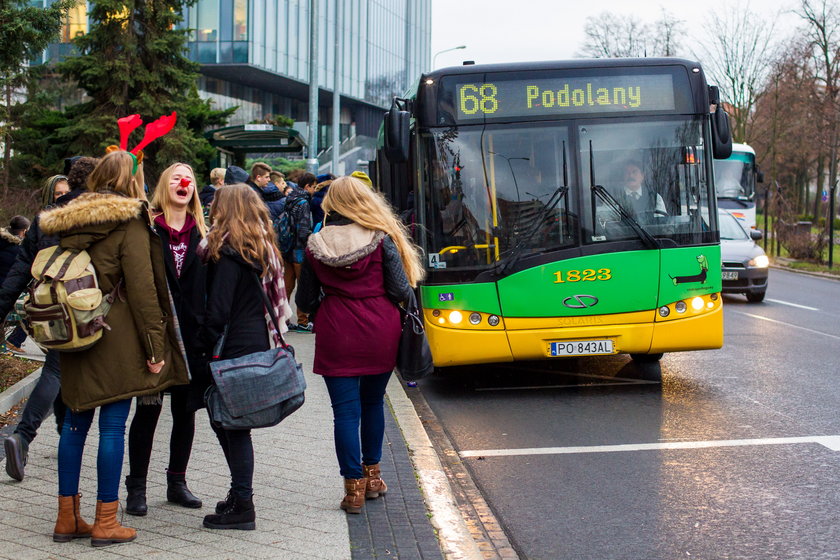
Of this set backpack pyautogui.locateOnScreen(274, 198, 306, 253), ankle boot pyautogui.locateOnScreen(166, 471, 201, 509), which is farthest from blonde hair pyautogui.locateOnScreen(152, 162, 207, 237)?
backpack pyautogui.locateOnScreen(274, 198, 306, 253)

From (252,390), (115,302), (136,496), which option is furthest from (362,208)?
(136,496)

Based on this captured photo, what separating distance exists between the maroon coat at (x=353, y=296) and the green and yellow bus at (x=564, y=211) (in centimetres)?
A: 390

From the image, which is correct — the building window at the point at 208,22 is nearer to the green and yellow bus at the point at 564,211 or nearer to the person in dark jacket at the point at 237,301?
the green and yellow bus at the point at 564,211

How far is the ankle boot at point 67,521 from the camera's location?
498 cm

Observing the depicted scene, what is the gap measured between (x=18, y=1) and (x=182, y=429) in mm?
5323

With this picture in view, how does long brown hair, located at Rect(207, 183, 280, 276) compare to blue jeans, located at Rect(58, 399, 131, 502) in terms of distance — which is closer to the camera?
blue jeans, located at Rect(58, 399, 131, 502)

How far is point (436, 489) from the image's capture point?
632cm

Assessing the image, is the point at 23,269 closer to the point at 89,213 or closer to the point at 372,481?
the point at 89,213

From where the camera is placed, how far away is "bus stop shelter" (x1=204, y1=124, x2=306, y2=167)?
20431 mm

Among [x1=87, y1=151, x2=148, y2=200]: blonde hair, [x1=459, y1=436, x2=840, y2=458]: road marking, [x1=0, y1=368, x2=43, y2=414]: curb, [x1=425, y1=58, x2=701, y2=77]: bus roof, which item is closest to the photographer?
[x1=87, y1=151, x2=148, y2=200]: blonde hair

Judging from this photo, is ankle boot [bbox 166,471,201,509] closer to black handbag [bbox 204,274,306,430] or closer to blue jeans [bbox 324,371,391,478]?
black handbag [bbox 204,274,306,430]

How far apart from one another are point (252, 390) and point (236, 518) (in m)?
0.63

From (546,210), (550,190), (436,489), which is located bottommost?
(436,489)

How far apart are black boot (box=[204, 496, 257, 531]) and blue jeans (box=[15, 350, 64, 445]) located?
162 cm
